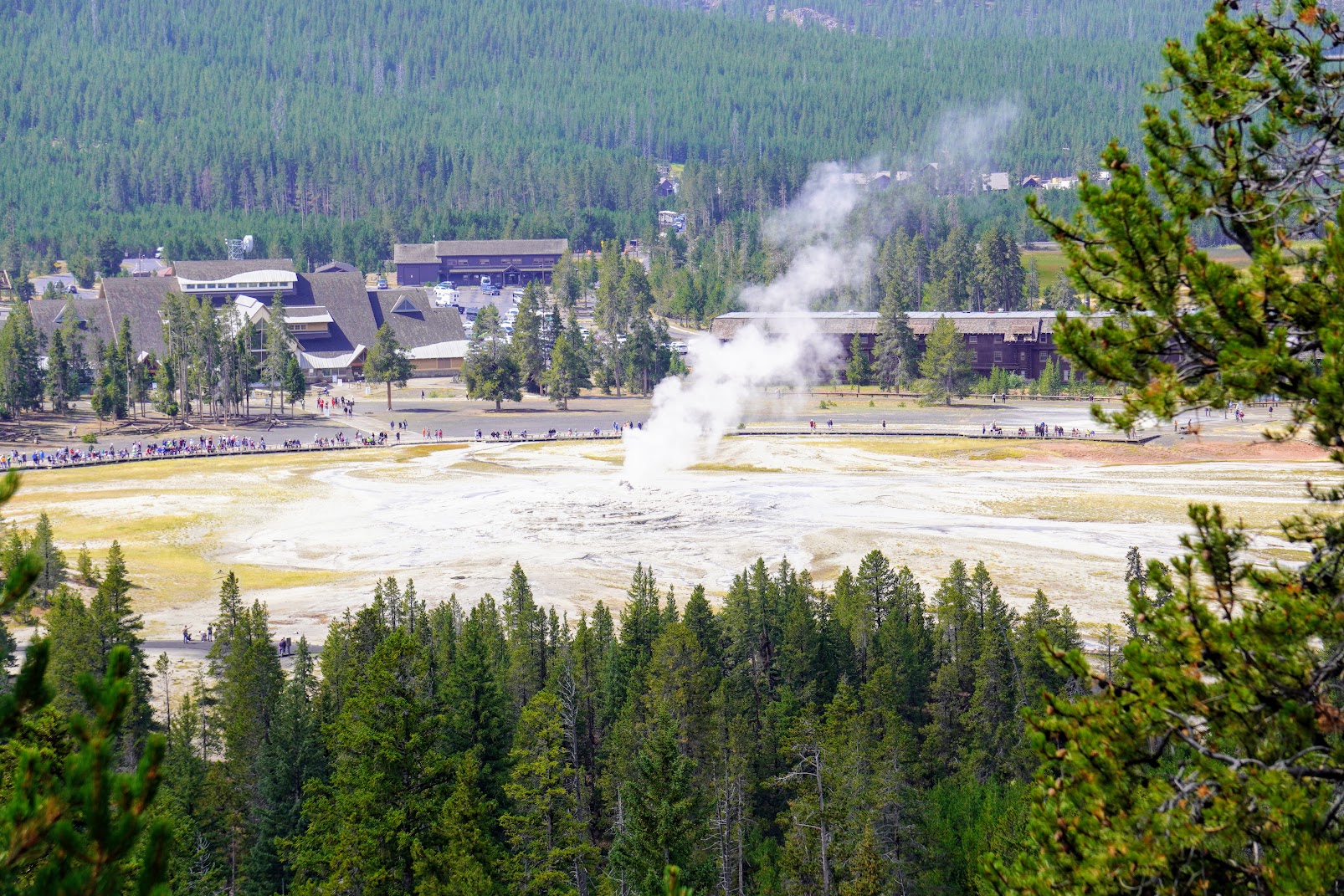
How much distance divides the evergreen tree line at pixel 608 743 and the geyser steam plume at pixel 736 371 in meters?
46.3

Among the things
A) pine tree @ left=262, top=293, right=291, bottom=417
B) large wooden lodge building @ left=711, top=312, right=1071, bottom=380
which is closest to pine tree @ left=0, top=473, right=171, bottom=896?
pine tree @ left=262, top=293, right=291, bottom=417

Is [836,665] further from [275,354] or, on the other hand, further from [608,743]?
[275,354]

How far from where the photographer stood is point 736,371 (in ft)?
357

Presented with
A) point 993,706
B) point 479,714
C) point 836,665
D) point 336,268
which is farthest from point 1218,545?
point 336,268

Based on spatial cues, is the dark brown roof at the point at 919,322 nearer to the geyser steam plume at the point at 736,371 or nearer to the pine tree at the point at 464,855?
the geyser steam plume at the point at 736,371

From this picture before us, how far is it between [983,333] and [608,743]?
367ft

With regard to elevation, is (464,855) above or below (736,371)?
below

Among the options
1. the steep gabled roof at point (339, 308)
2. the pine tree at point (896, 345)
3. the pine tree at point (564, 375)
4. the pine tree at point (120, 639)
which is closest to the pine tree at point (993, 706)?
the pine tree at point (120, 639)

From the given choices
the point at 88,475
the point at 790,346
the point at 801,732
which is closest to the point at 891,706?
the point at 801,732

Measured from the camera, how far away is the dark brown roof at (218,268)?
17350 centimetres

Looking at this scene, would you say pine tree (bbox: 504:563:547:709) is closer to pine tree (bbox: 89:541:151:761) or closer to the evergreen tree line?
the evergreen tree line

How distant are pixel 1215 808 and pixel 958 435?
103872 mm

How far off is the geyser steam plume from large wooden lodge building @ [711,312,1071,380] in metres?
2.31

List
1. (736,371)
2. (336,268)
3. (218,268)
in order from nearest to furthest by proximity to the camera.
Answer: (736,371) < (218,268) < (336,268)
